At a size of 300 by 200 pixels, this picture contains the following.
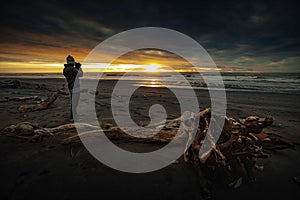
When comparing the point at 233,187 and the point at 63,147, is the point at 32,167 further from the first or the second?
the point at 233,187

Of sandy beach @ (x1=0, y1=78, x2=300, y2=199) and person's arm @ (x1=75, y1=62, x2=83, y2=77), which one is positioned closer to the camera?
sandy beach @ (x1=0, y1=78, x2=300, y2=199)

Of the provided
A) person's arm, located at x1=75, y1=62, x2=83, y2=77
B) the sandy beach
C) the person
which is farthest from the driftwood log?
the sandy beach

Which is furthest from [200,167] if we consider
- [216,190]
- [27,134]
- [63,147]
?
[27,134]

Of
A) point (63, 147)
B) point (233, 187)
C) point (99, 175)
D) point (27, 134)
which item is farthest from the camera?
point (27, 134)

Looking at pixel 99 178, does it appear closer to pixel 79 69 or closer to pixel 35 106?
pixel 79 69

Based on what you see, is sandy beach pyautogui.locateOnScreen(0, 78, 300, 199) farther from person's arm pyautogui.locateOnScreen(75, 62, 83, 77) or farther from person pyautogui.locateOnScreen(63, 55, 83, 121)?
person's arm pyautogui.locateOnScreen(75, 62, 83, 77)

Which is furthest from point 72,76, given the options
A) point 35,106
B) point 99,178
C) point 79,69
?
point 99,178

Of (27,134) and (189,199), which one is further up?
(27,134)

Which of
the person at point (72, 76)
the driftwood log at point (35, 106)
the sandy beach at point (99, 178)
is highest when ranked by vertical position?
the person at point (72, 76)

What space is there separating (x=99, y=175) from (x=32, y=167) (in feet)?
4.26

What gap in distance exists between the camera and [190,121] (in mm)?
4203

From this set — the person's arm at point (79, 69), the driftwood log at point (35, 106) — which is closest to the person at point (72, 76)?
the person's arm at point (79, 69)

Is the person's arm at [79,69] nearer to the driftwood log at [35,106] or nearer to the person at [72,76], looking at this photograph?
the person at [72,76]

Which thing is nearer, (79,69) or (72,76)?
(72,76)
